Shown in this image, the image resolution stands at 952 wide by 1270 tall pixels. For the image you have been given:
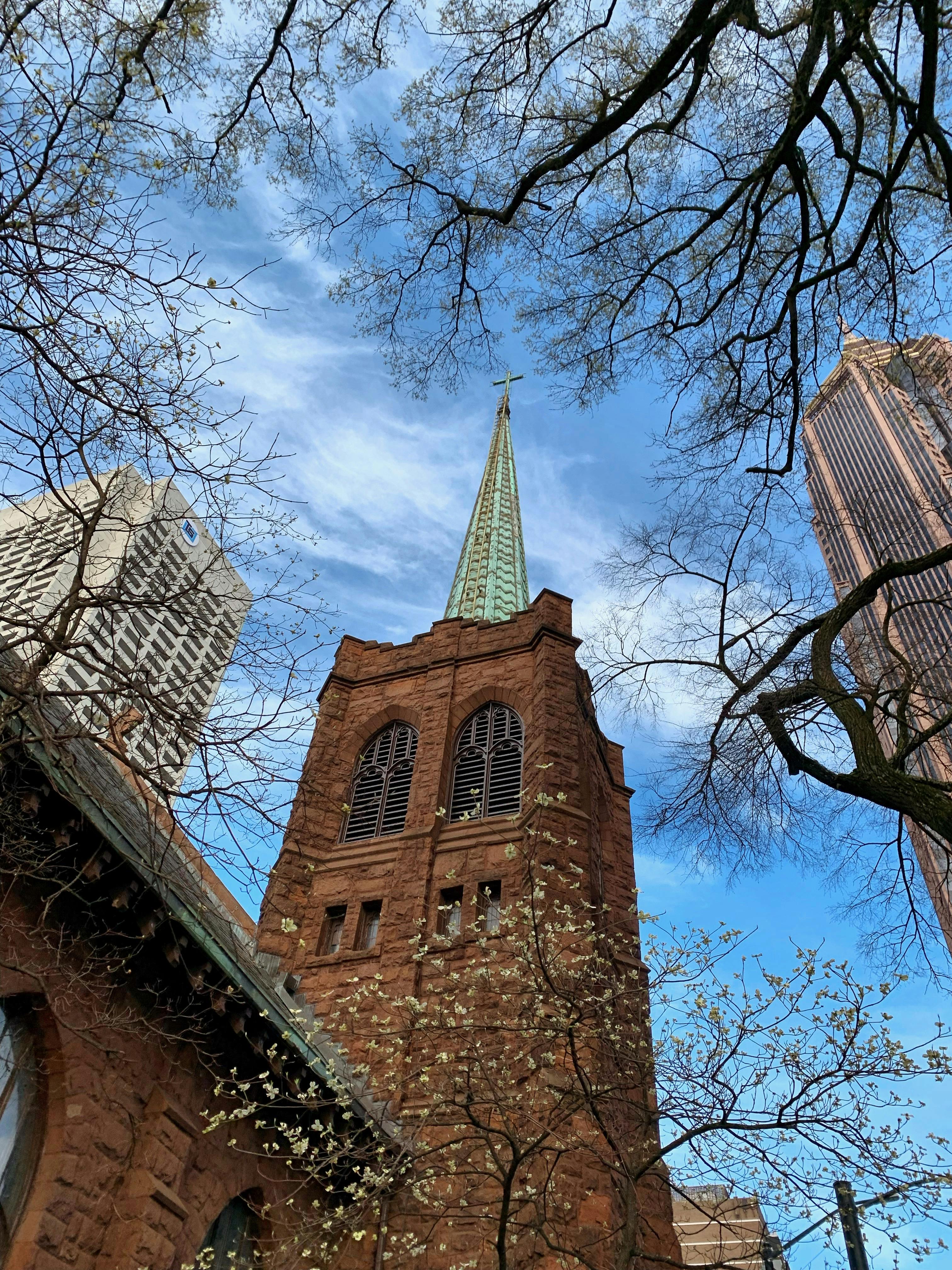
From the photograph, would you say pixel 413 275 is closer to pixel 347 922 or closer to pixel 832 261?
pixel 832 261

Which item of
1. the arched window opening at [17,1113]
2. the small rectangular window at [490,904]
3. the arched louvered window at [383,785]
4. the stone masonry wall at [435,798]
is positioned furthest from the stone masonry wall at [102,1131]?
the arched louvered window at [383,785]

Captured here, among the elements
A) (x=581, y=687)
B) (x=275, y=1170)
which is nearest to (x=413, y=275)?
(x=275, y=1170)

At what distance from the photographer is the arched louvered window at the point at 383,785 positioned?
2289cm

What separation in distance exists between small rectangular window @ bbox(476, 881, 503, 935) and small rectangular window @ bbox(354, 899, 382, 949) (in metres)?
2.02

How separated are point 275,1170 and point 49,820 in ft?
19.1

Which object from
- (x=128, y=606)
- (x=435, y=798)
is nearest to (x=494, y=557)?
(x=435, y=798)

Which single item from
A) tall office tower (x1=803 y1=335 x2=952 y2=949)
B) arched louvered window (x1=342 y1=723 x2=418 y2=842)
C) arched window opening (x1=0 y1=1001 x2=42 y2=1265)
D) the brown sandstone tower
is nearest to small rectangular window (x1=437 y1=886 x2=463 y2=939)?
the brown sandstone tower

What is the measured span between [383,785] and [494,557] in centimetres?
1432

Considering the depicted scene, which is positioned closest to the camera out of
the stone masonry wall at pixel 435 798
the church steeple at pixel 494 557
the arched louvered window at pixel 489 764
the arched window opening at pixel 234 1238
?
the arched window opening at pixel 234 1238

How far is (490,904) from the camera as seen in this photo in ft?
65.1

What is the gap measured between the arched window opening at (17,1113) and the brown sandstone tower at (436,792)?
317 inches

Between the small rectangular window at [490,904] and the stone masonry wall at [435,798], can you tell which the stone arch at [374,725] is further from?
the small rectangular window at [490,904]

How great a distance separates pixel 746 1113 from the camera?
8547 mm

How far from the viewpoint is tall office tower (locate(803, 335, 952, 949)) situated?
8828mm
